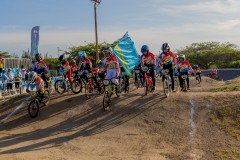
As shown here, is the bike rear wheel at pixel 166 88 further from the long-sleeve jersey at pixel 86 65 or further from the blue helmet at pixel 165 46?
the long-sleeve jersey at pixel 86 65

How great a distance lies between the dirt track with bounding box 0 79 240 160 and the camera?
8.59 m

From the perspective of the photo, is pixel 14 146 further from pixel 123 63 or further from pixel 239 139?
pixel 123 63

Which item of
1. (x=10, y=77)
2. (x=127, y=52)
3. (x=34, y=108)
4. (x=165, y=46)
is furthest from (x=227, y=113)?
(x=10, y=77)

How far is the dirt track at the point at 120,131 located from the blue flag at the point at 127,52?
5465 millimetres

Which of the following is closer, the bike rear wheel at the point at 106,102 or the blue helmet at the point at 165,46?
the bike rear wheel at the point at 106,102

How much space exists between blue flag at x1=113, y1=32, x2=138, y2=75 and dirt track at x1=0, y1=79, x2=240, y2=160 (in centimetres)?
547

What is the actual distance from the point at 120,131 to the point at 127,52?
9770 millimetres

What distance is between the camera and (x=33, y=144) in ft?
31.9

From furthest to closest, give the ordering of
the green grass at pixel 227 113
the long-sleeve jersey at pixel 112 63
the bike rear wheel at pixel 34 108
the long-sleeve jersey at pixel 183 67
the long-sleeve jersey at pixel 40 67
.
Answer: the long-sleeve jersey at pixel 183 67 < the long-sleeve jersey at pixel 40 67 < the long-sleeve jersey at pixel 112 63 < the bike rear wheel at pixel 34 108 < the green grass at pixel 227 113

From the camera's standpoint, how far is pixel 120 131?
1045cm

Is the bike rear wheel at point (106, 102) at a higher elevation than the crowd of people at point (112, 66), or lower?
lower

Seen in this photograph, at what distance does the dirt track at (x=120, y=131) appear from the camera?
859 cm

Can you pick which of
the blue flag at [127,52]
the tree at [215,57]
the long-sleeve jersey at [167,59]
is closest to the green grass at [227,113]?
the long-sleeve jersey at [167,59]

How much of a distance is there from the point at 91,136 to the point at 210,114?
3.97 metres
